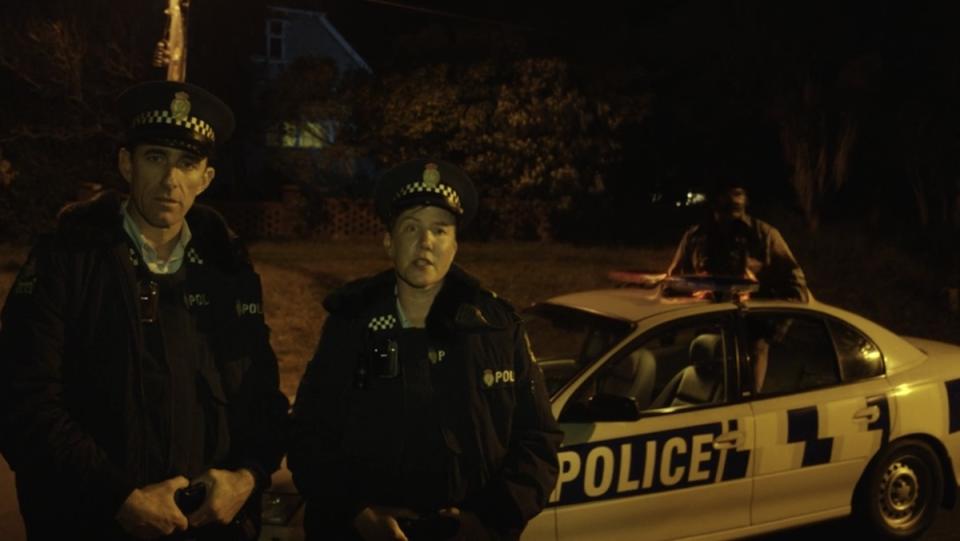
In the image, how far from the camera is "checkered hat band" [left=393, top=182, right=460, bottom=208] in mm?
2604

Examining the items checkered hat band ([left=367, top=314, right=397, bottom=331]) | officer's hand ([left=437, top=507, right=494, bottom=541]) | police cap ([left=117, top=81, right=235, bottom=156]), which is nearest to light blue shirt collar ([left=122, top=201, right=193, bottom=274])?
police cap ([left=117, top=81, right=235, bottom=156])

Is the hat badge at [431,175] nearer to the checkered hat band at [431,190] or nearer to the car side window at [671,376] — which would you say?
the checkered hat band at [431,190]

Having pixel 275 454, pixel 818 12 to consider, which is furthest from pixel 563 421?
pixel 818 12

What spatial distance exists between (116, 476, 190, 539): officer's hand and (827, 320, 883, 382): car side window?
3761 mm

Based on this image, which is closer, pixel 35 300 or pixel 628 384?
pixel 35 300

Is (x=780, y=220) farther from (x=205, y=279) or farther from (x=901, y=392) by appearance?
(x=205, y=279)

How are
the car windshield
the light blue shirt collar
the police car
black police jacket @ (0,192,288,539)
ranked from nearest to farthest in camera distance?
1. black police jacket @ (0,192,288,539)
2. the light blue shirt collar
3. the police car
4. the car windshield

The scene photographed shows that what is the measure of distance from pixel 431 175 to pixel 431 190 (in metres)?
0.05

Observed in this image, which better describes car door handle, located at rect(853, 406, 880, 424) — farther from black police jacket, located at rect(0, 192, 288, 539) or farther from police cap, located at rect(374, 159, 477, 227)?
black police jacket, located at rect(0, 192, 288, 539)

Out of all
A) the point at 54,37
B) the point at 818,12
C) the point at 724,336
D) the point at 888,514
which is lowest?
the point at 888,514

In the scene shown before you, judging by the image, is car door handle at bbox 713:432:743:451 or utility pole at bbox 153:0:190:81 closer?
car door handle at bbox 713:432:743:451

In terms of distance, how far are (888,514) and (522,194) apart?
14.4m

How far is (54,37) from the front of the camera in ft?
45.3

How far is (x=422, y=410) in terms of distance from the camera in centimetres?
248
